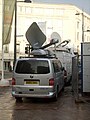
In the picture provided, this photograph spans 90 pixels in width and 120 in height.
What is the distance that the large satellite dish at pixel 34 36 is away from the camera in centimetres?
2305

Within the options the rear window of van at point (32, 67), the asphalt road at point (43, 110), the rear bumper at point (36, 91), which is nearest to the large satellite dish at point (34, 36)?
the asphalt road at point (43, 110)

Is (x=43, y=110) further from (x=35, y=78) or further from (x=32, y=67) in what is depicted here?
(x=32, y=67)

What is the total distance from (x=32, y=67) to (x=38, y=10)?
8727 centimetres

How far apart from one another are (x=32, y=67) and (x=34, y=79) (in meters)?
0.55

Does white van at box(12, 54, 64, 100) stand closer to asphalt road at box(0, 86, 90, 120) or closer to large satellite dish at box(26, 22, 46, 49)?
asphalt road at box(0, 86, 90, 120)

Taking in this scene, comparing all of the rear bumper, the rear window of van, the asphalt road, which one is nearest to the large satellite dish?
the asphalt road

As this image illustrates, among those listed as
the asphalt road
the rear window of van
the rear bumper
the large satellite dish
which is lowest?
the asphalt road

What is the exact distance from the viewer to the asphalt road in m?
11.3

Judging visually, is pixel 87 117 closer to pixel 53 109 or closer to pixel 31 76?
pixel 53 109

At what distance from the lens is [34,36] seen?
23.5m

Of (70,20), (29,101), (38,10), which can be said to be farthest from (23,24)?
(29,101)

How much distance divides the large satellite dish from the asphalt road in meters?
7.74

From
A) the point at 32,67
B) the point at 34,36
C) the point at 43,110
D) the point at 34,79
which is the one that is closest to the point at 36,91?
the point at 34,79

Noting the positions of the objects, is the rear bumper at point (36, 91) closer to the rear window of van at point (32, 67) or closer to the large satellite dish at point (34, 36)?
the rear window of van at point (32, 67)
